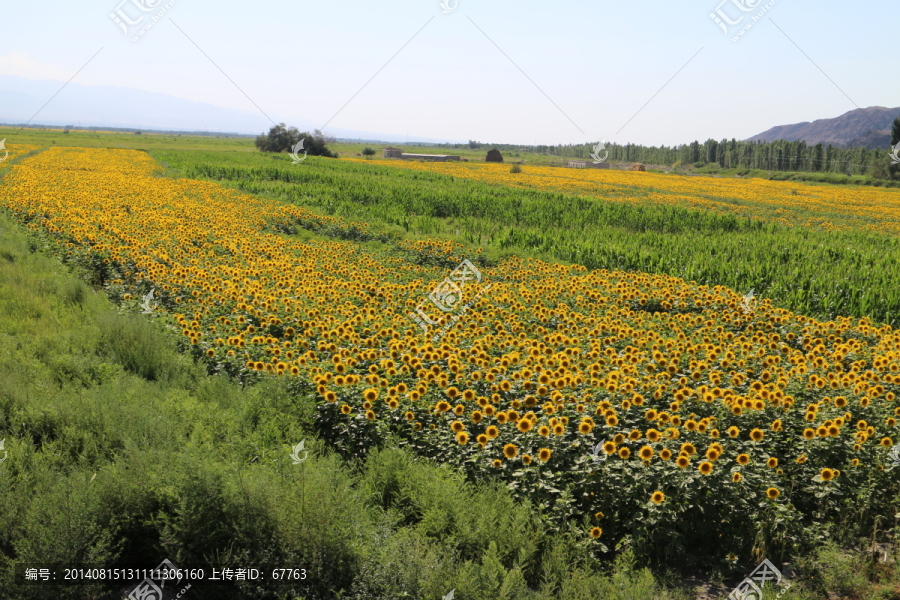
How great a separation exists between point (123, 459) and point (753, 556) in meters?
4.56

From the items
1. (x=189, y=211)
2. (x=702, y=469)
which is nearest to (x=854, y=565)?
(x=702, y=469)

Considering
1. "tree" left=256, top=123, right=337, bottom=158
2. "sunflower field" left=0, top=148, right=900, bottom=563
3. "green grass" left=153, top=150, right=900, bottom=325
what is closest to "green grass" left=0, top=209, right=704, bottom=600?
"sunflower field" left=0, top=148, right=900, bottom=563

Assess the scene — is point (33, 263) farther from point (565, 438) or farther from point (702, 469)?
point (702, 469)

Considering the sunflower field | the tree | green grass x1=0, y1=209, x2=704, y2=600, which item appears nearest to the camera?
Answer: green grass x1=0, y1=209, x2=704, y2=600

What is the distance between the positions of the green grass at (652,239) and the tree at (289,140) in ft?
107

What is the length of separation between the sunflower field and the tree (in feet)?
174

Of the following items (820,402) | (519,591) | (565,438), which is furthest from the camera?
(820,402)

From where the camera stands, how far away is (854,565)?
411 centimetres

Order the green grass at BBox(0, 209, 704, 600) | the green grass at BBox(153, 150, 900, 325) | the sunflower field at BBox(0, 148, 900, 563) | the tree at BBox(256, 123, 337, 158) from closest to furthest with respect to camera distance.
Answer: the green grass at BBox(0, 209, 704, 600), the sunflower field at BBox(0, 148, 900, 563), the green grass at BBox(153, 150, 900, 325), the tree at BBox(256, 123, 337, 158)

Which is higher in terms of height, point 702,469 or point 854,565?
point 702,469

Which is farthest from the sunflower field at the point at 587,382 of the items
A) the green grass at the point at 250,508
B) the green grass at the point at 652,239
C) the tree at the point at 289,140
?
the tree at the point at 289,140

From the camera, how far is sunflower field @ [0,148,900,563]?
4.31m

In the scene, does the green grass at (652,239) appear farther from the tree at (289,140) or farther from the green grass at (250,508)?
the tree at (289,140)

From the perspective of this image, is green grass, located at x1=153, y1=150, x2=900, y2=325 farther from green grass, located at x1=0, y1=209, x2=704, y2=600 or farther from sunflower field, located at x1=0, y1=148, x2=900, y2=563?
green grass, located at x1=0, y1=209, x2=704, y2=600
